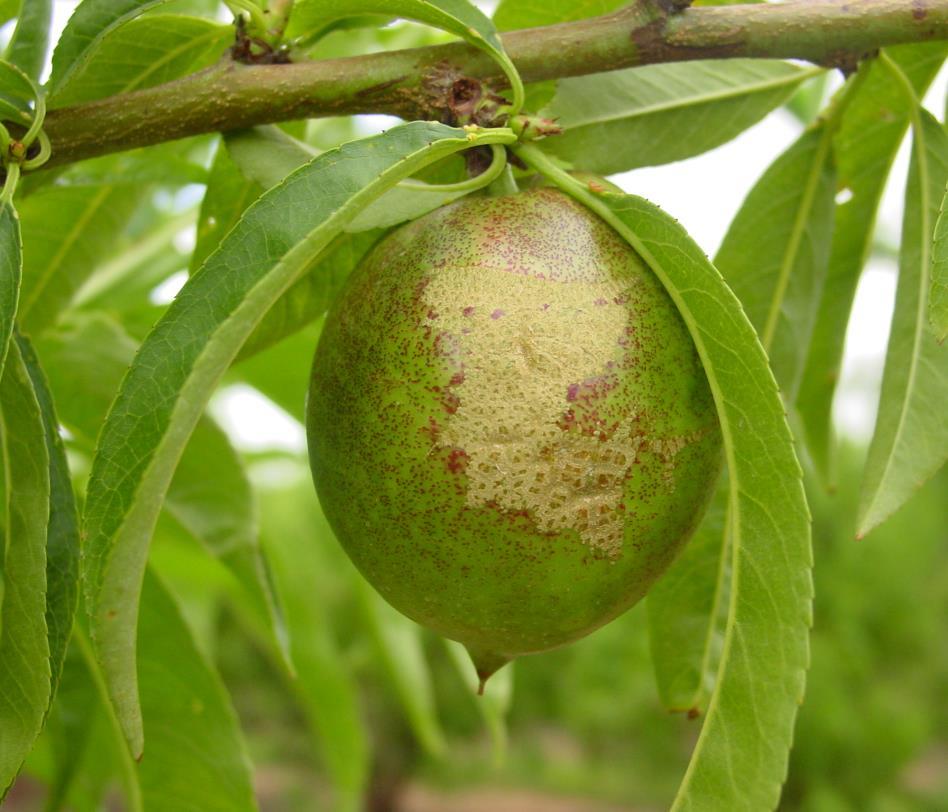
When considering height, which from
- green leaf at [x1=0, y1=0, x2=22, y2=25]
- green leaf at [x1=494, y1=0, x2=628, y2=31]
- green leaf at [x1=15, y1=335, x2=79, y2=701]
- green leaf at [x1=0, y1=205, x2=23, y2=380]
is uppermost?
green leaf at [x1=494, y1=0, x2=628, y2=31]

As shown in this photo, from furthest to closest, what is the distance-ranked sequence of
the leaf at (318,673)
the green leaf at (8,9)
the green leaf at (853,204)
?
the leaf at (318,673) < the green leaf at (853,204) < the green leaf at (8,9)

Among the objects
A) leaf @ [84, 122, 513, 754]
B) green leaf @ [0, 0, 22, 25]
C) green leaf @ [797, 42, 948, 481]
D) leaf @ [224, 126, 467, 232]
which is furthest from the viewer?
green leaf @ [797, 42, 948, 481]

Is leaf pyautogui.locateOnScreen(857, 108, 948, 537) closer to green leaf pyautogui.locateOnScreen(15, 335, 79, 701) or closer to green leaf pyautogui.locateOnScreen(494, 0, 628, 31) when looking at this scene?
green leaf pyautogui.locateOnScreen(494, 0, 628, 31)

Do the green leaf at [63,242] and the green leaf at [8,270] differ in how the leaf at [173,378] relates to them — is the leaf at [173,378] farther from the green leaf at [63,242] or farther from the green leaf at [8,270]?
the green leaf at [63,242]

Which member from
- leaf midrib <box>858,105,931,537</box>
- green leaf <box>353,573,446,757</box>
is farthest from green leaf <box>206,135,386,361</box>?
green leaf <box>353,573,446,757</box>

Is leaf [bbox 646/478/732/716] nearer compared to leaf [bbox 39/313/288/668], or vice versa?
leaf [bbox 646/478/732/716]

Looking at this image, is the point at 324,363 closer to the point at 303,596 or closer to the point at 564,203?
the point at 564,203

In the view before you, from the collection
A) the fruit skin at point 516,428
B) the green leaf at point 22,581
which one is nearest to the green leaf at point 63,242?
the green leaf at point 22,581
